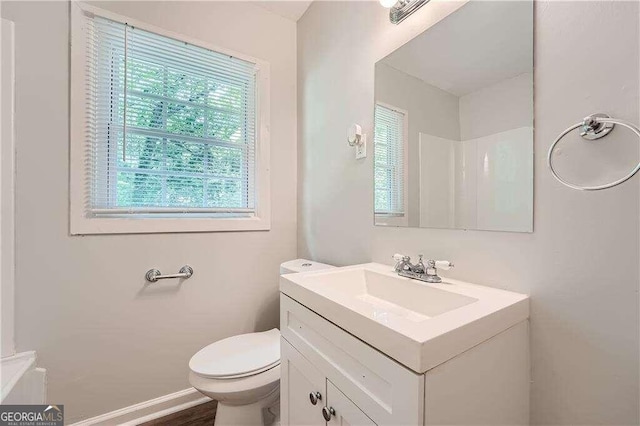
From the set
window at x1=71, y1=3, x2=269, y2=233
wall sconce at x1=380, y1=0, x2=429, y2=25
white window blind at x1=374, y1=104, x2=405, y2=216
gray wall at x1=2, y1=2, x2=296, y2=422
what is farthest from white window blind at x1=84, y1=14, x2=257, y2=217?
wall sconce at x1=380, y1=0, x2=429, y2=25

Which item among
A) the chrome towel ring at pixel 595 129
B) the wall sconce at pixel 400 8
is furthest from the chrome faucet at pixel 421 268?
the wall sconce at pixel 400 8

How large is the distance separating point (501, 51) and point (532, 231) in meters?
0.58

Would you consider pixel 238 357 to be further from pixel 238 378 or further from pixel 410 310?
pixel 410 310

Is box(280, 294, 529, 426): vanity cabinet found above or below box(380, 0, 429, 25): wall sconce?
below

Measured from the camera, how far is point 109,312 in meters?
1.39

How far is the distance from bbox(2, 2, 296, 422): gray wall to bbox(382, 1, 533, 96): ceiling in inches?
42.1

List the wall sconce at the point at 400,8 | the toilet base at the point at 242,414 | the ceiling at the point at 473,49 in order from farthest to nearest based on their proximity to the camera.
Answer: the toilet base at the point at 242,414 → the wall sconce at the point at 400,8 → the ceiling at the point at 473,49

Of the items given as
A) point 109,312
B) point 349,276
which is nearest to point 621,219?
point 349,276

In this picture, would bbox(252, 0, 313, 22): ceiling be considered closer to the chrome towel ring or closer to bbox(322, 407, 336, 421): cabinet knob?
the chrome towel ring

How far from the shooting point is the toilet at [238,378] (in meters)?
1.13

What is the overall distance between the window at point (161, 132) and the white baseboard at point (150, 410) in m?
0.95

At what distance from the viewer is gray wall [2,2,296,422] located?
122 cm

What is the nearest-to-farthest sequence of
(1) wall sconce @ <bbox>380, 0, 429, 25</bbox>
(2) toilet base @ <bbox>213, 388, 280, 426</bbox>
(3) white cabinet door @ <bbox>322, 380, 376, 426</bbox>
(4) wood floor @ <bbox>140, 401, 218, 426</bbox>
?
(3) white cabinet door @ <bbox>322, 380, 376, 426</bbox> < (1) wall sconce @ <bbox>380, 0, 429, 25</bbox> < (2) toilet base @ <bbox>213, 388, 280, 426</bbox> < (4) wood floor @ <bbox>140, 401, 218, 426</bbox>

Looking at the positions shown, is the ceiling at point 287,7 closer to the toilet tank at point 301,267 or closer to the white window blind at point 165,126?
the white window blind at point 165,126
